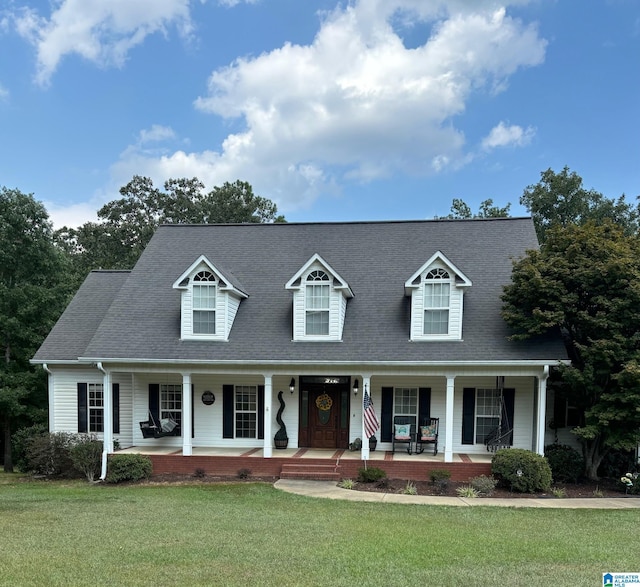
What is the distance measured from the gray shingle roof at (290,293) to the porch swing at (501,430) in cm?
195

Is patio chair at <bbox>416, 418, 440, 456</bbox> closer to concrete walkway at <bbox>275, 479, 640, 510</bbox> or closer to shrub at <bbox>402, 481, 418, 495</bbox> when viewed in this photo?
→ shrub at <bbox>402, 481, 418, 495</bbox>

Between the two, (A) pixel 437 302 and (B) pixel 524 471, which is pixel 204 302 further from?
(B) pixel 524 471

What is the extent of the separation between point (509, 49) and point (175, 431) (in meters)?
17.8

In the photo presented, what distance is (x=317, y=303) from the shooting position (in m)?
14.5

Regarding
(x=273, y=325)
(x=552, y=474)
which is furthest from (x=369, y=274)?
(x=552, y=474)

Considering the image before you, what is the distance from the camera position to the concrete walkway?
10.8m

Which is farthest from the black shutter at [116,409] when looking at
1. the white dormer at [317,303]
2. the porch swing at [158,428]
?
the white dormer at [317,303]

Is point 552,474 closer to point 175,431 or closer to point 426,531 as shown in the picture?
point 426,531

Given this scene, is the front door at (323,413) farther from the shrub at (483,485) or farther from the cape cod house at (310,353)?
the shrub at (483,485)

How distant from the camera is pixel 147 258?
17688mm

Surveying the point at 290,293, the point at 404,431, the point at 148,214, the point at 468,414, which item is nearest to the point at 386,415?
the point at 404,431

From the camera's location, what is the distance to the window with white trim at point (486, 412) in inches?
576

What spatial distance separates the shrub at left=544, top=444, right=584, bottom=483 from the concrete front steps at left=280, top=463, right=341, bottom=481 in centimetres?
608

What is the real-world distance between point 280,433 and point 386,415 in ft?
11.5
